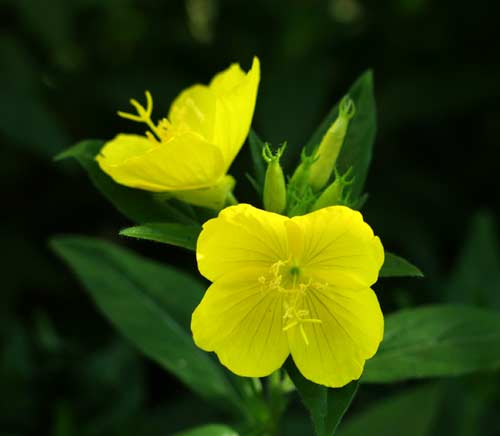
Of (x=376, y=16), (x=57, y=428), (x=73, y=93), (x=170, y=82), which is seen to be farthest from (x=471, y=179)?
(x=57, y=428)

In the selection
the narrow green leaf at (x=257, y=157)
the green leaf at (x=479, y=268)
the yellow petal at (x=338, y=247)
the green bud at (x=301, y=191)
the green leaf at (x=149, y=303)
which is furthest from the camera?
the green leaf at (x=479, y=268)

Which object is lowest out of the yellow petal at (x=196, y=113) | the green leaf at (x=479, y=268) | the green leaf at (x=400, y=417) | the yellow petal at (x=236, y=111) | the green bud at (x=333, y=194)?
the green leaf at (x=479, y=268)

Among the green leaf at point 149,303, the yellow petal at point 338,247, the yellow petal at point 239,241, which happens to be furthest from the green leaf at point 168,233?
the green leaf at point 149,303

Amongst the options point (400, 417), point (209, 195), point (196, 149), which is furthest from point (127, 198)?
Answer: point (400, 417)

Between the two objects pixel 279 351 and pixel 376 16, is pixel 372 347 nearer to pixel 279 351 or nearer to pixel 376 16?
pixel 279 351

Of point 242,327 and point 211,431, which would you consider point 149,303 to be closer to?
point 211,431

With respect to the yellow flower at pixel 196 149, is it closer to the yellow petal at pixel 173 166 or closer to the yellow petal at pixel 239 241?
the yellow petal at pixel 173 166

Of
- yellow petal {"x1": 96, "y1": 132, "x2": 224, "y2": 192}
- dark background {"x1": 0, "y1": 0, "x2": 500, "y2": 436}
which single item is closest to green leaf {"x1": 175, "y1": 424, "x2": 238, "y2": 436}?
yellow petal {"x1": 96, "y1": 132, "x2": 224, "y2": 192}
